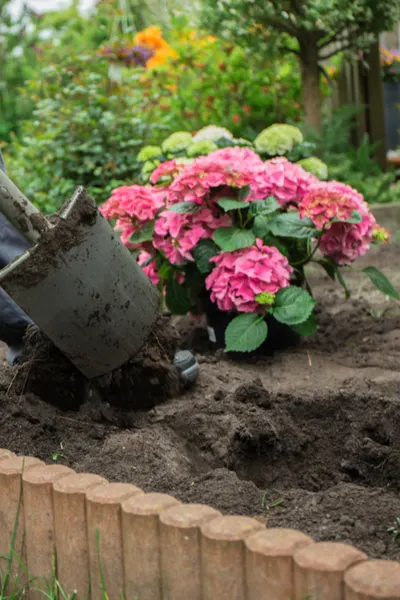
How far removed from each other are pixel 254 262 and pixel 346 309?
Answer: 924mm

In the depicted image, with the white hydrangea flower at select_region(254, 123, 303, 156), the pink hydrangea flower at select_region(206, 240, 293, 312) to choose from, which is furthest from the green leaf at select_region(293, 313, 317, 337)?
the white hydrangea flower at select_region(254, 123, 303, 156)

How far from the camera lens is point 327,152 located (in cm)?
626

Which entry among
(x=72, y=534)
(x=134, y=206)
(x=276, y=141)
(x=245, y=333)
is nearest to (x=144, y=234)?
(x=134, y=206)

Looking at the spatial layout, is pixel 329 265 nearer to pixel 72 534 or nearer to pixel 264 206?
pixel 264 206

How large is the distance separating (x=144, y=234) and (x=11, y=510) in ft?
5.34

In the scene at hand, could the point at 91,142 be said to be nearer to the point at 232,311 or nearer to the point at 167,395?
the point at 232,311

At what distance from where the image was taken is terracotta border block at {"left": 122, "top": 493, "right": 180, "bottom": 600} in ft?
5.66

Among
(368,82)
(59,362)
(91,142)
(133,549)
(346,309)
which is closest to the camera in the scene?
(133,549)

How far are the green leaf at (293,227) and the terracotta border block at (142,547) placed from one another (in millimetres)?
1646

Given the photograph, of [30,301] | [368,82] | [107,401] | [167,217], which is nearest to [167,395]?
[107,401]

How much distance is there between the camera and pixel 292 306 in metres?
3.19

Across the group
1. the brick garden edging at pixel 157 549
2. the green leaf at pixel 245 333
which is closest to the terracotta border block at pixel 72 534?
the brick garden edging at pixel 157 549

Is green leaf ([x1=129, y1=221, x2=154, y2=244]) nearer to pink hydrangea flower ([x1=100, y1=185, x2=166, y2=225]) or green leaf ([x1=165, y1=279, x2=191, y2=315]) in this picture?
pink hydrangea flower ([x1=100, y1=185, x2=166, y2=225])

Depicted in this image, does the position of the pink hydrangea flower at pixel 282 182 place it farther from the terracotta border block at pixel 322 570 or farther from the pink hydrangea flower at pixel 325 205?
the terracotta border block at pixel 322 570
